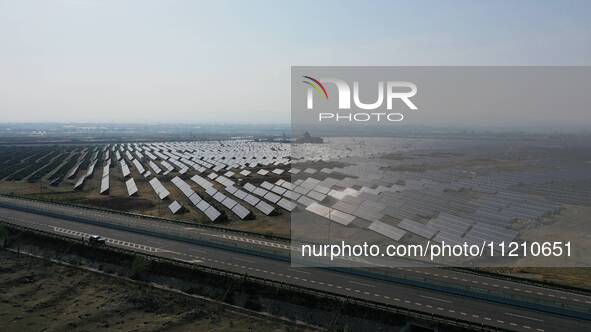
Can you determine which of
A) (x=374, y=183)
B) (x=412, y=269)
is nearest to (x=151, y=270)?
(x=412, y=269)

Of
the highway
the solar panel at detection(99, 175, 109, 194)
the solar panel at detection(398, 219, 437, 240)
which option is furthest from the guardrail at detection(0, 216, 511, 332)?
the solar panel at detection(99, 175, 109, 194)

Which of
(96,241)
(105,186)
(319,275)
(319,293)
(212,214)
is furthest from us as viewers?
(105,186)

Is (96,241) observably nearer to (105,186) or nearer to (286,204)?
(286,204)

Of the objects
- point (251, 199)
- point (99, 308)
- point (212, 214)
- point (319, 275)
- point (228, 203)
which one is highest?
point (251, 199)

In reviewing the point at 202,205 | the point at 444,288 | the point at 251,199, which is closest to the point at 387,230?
the point at 444,288

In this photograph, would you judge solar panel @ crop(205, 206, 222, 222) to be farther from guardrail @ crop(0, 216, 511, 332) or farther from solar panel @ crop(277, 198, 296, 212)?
guardrail @ crop(0, 216, 511, 332)

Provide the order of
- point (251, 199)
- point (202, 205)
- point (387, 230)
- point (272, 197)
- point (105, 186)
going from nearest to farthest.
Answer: point (387, 230)
point (202, 205)
point (251, 199)
point (272, 197)
point (105, 186)
